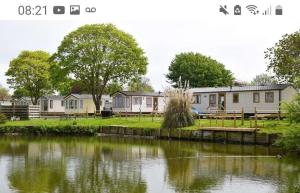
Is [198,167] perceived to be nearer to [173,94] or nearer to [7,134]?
[173,94]

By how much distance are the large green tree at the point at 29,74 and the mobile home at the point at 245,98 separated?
2743 cm

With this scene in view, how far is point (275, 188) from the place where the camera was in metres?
14.5

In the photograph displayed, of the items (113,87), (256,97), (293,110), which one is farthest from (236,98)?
(293,110)

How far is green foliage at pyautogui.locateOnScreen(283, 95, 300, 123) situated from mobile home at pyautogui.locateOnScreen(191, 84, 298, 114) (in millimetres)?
14548

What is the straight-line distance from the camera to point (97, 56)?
2002 inches

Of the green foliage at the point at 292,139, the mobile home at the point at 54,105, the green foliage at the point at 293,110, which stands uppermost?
the mobile home at the point at 54,105

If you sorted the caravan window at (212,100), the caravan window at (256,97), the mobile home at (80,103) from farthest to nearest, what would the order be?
the mobile home at (80,103), the caravan window at (212,100), the caravan window at (256,97)

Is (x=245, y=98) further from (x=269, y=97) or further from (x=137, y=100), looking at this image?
(x=137, y=100)

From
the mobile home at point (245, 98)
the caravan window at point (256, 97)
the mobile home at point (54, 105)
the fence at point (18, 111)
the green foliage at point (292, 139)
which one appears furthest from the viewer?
the mobile home at point (54, 105)

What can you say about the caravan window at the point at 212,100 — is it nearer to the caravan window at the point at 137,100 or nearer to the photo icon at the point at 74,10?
the caravan window at the point at 137,100

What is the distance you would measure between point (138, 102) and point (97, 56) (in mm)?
6374

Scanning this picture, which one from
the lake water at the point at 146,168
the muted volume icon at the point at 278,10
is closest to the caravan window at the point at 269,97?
the lake water at the point at 146,168

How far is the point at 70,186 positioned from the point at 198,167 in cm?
595

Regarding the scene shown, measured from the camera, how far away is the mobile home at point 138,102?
5209 centimetres
